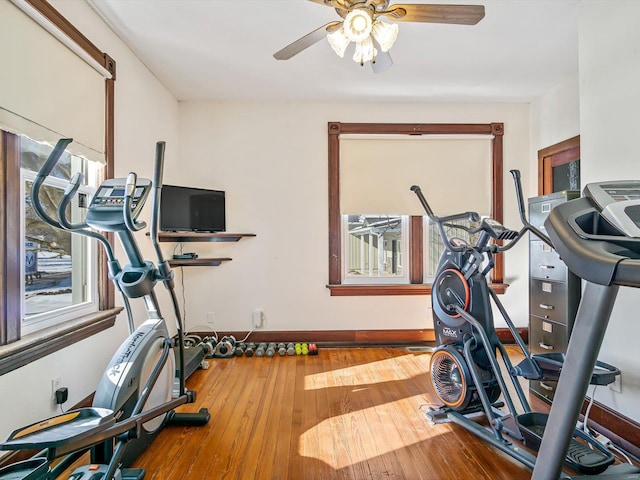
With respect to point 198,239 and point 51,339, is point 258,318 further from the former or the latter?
point 51,339

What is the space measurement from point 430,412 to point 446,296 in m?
0.77

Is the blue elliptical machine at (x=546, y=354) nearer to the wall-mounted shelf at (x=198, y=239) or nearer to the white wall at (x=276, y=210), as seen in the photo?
the white wall at (x=276, y=210)

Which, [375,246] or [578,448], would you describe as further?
[375,246]

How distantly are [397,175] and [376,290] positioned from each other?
4.27 ft

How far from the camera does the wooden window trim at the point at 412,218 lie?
383 cm

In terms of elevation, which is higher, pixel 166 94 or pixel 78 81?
pixel 166 94

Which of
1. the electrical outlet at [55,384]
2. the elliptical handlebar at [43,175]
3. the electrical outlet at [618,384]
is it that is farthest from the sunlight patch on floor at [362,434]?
the elliptical handlebar at [43,175]

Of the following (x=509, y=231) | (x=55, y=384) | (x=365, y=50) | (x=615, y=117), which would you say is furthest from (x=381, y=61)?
(x=55, y=384)

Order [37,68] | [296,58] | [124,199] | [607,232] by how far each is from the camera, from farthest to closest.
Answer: [296,58]
[37,68]
[124,199]
[607,232]

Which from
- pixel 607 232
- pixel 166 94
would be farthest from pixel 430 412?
pixel 166 94

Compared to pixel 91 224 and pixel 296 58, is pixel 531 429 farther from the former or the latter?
pixel 296 58

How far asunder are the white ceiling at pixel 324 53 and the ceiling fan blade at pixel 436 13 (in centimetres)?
69

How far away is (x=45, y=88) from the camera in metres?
1.87

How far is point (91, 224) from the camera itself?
68.6 inches
